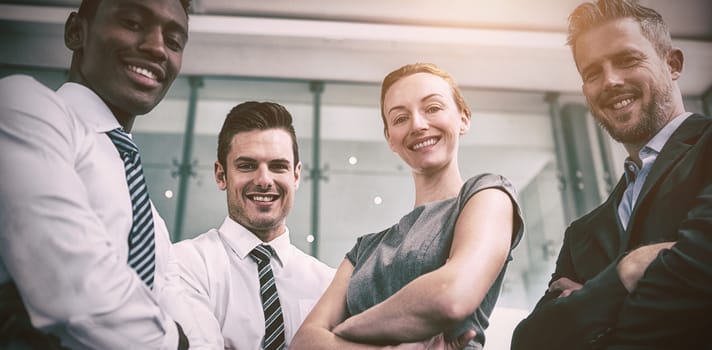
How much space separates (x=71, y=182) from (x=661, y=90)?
67.9 inches

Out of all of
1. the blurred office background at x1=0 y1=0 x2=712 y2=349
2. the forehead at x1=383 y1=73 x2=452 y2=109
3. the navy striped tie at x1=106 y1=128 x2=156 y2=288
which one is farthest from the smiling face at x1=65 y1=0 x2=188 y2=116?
the blurred office background at x1=0 y1=0 x2=712 y2=349

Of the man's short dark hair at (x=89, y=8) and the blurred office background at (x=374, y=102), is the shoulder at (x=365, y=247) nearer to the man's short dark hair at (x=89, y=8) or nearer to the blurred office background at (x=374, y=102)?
the man's short dark hair at (x=89, y=8)

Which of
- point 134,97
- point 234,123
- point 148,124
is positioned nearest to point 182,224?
point 148,124

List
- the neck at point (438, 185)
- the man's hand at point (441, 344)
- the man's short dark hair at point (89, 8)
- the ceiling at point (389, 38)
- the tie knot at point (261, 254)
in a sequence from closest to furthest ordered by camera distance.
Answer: the man's hand at point (441, 344)
the man's short dark hair at point (89, 8)
the neck at point (438, 185)
the tie knot at point (261, 254)
the ceiling at point (389, 38)

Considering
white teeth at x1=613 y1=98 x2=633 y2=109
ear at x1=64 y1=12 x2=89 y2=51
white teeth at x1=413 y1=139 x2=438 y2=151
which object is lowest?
white teeth at x1=413 y1=139 x2=438 y2=151

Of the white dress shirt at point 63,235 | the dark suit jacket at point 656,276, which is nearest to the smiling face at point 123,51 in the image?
the white dress shirt at point 63,235

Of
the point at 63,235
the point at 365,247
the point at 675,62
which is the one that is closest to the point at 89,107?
the point at 63,235

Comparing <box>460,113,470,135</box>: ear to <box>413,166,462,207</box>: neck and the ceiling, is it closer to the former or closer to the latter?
<box>413,166,462,207</box>: neck

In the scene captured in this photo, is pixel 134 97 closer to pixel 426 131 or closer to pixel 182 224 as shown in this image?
pixel 426 131

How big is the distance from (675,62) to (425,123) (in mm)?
896

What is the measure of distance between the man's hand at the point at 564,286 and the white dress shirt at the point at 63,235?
1129 mm

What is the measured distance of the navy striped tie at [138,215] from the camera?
1345 millimetres

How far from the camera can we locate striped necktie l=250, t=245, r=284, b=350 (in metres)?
1.96

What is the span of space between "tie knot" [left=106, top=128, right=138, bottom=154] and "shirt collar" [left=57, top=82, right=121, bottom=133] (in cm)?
1
